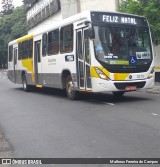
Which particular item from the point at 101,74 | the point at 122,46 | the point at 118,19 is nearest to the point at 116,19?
the point at 118,19

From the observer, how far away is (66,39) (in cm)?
1609

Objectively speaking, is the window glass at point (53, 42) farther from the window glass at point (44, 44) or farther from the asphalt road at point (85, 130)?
the asphalt road at point (85, 130)

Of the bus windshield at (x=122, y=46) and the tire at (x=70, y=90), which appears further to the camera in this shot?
the tire at (x=70, y=90)

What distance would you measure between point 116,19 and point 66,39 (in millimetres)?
2445

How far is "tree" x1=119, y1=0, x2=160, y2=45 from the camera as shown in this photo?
20.3m

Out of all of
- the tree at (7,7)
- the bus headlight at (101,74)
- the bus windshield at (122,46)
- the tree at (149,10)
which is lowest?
the bus headlight at (101,74)

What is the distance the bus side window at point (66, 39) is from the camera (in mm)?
15672

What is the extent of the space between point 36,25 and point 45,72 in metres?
56.0

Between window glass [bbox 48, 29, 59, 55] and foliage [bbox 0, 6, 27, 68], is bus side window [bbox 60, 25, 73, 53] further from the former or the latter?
foliage [bbox 0, 6, 27, 68]

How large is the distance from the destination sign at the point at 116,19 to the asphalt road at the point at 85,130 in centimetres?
292

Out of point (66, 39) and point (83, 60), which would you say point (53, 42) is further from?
point (83, 60)

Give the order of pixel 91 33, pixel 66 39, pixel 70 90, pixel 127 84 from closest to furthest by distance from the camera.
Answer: pixel 91 33, pixel 127 84, pixel 66 39, pixel 70 90

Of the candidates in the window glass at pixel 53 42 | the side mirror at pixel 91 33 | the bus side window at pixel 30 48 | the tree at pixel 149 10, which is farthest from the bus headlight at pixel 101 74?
the bus side window at pixel 30 48

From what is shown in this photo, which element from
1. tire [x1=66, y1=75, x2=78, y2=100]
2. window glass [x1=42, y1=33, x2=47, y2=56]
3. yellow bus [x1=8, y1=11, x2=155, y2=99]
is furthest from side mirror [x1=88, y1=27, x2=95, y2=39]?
window glass [x1=42, y1=33, x2=47, y2=56]
